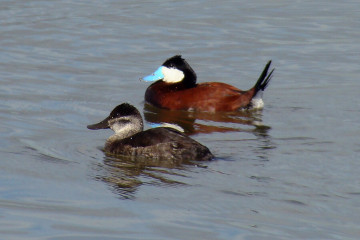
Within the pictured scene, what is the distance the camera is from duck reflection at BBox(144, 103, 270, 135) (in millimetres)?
9688

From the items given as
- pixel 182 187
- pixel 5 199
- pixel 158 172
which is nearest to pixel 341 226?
pixel 182 187

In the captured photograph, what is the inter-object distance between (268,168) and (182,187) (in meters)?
0.95

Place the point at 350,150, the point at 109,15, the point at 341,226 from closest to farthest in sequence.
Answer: the point at 341,226
the point at 350,150
the point at 109,15

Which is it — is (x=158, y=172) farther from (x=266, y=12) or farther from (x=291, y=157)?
(x=266, y=12)

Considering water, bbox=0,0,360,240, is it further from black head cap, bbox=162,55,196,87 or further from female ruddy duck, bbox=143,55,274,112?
black head cap, bbox=162,55,196,87

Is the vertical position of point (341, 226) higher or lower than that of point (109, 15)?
lower

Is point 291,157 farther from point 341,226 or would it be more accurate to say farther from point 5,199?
point 5,199

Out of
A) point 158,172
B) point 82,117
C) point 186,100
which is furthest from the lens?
point 186,100

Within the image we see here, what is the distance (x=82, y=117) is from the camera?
389 inches

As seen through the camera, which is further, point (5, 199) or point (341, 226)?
point (5, 199)

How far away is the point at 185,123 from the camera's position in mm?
10141

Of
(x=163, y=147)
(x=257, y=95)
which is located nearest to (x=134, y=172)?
(x=163, y=147)

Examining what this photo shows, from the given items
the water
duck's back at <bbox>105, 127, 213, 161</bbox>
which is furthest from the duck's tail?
duck's back at <bbox>105, 127, 213, 161</bbox>

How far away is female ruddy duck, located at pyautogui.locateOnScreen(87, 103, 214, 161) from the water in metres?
0.18
